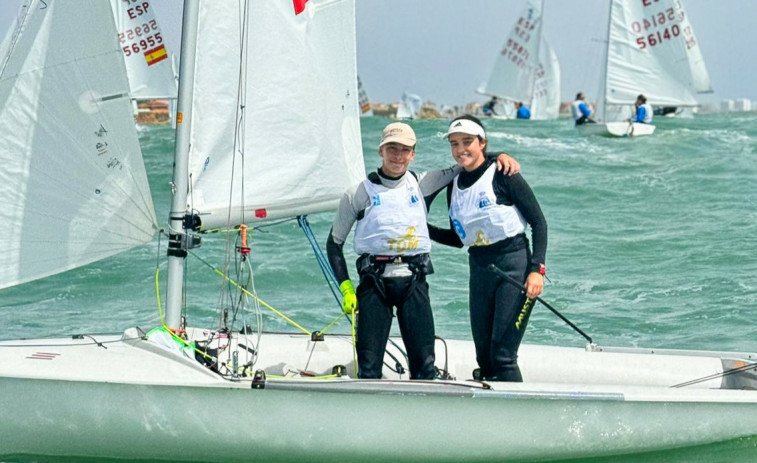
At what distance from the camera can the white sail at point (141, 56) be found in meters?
8.59

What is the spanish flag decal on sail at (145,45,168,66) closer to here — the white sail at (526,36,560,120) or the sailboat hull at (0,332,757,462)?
the sailboat hull at (0,332,757,462)

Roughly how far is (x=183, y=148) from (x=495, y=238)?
1.17 m

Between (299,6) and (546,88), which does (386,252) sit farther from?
(546,88)

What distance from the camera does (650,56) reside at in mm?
23766

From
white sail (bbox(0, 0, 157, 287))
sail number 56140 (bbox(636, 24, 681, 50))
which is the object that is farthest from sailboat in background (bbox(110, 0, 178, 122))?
sail number 56140 (bbox(636, 24, 681, 50))

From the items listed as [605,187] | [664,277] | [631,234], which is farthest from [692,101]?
[664,277]

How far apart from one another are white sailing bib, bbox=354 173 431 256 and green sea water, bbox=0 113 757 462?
665 millimetres

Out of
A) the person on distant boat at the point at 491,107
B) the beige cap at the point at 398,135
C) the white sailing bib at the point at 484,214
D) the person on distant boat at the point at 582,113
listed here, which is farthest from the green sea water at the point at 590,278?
the person on distant boat at the point at 491,107

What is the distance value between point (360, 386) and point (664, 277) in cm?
487

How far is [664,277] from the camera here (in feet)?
26.4

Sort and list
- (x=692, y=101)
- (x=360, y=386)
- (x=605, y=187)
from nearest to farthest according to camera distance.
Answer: (x=360, y=386), (x=605, y=187), (x=692, y=101)

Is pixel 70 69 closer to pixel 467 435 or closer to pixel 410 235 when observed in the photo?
pixel 410 235

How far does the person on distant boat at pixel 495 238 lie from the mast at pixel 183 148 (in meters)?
0.96

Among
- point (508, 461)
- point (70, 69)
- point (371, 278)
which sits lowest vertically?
point (508, 461)
